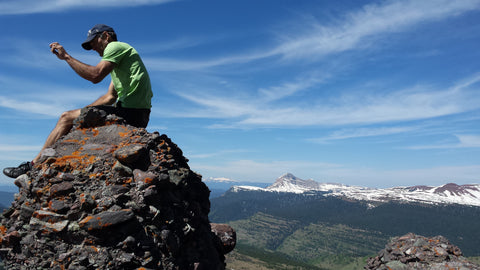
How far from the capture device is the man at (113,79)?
867 cm

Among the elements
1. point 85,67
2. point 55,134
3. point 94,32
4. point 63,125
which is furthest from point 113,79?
point 55,134

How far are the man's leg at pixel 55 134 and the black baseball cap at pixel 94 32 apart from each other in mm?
2254

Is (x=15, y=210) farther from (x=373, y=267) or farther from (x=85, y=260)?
(x=373, y=267)

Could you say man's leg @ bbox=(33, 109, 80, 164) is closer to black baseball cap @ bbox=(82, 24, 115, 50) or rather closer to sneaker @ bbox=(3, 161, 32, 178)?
sneaker @ bbox=(3, 161, 32, 178)

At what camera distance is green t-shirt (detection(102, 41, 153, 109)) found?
892cm

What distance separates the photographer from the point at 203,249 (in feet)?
28.3

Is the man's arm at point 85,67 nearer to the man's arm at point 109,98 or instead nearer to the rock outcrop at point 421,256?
the man's arm at point 109,98

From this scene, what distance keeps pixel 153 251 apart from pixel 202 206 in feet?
10.5

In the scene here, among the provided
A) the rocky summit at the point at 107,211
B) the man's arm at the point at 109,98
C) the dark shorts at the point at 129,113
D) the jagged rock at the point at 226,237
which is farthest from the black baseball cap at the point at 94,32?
the jagged rock at the point at 226,237

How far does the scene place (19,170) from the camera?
8.88 metres

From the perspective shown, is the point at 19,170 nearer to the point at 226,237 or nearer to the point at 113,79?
the point at 113,79

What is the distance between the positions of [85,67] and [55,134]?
111 inches

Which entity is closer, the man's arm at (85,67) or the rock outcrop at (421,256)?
the man's arm at (85,67)

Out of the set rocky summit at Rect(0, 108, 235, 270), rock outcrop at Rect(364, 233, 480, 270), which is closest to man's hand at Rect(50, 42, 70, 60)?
rocky summit at Rect(0, 108, 235, 270)
